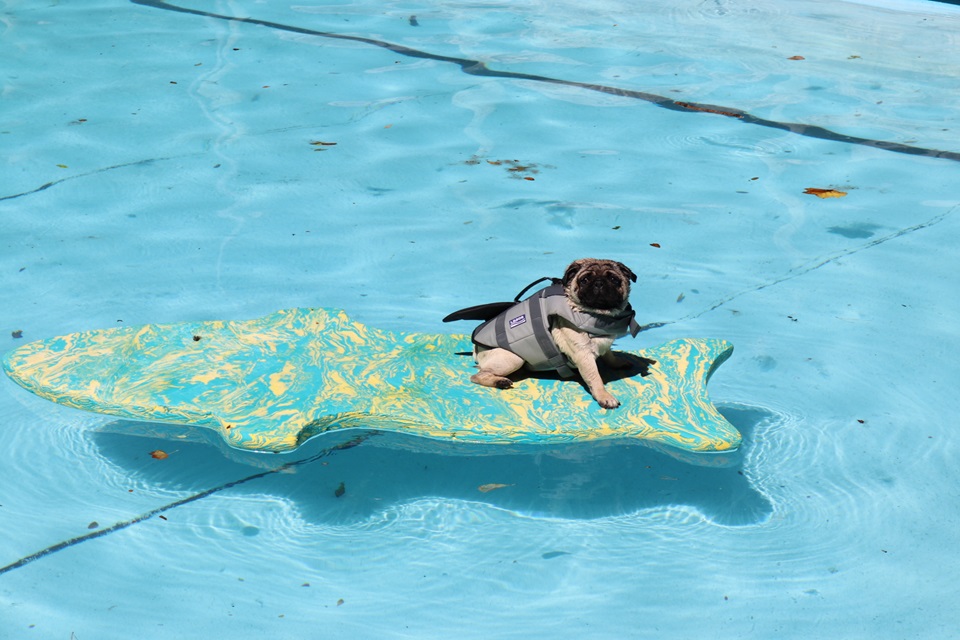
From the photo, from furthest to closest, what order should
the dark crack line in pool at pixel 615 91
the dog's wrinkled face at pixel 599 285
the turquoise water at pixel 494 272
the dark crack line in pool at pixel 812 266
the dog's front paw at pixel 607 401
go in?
the dark crack line in pool at pixel 615 91 < the dark crack line in pool at pixel 812 266 < the dog's front paw at pixel 607 401 < the dog's wrinkled face at pixel 599 285 < the turquoise water at pixel 494 272

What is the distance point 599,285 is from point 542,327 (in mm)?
277

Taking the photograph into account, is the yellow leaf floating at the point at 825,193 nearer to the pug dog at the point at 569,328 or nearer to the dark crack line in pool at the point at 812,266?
the dark crack line in pool at the point at 812,266

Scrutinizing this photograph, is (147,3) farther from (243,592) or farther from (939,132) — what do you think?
(243,592)

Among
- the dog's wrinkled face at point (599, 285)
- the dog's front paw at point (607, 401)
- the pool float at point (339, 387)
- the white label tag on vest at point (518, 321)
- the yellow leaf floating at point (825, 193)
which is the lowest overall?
the pool float at point (339, 387)

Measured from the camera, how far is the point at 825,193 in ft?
21.4

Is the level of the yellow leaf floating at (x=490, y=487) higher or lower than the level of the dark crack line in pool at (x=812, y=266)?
lower

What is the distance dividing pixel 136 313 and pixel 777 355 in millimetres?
2943

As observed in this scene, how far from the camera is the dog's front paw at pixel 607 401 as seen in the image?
149 inches

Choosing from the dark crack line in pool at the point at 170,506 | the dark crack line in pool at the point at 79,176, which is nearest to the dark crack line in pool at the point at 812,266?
the dark crack line in pool at the point at 170,506

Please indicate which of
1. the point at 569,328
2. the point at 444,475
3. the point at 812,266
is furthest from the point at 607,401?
the point at 812,266

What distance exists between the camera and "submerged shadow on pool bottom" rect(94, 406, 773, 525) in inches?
150

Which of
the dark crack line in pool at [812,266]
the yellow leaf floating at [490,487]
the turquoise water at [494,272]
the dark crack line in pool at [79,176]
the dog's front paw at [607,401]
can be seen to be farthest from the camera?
the dark crack line in pool at [79,176]

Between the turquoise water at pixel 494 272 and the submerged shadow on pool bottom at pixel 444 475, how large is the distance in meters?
0.01

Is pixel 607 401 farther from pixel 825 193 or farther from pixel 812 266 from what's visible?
pixel 825 193
